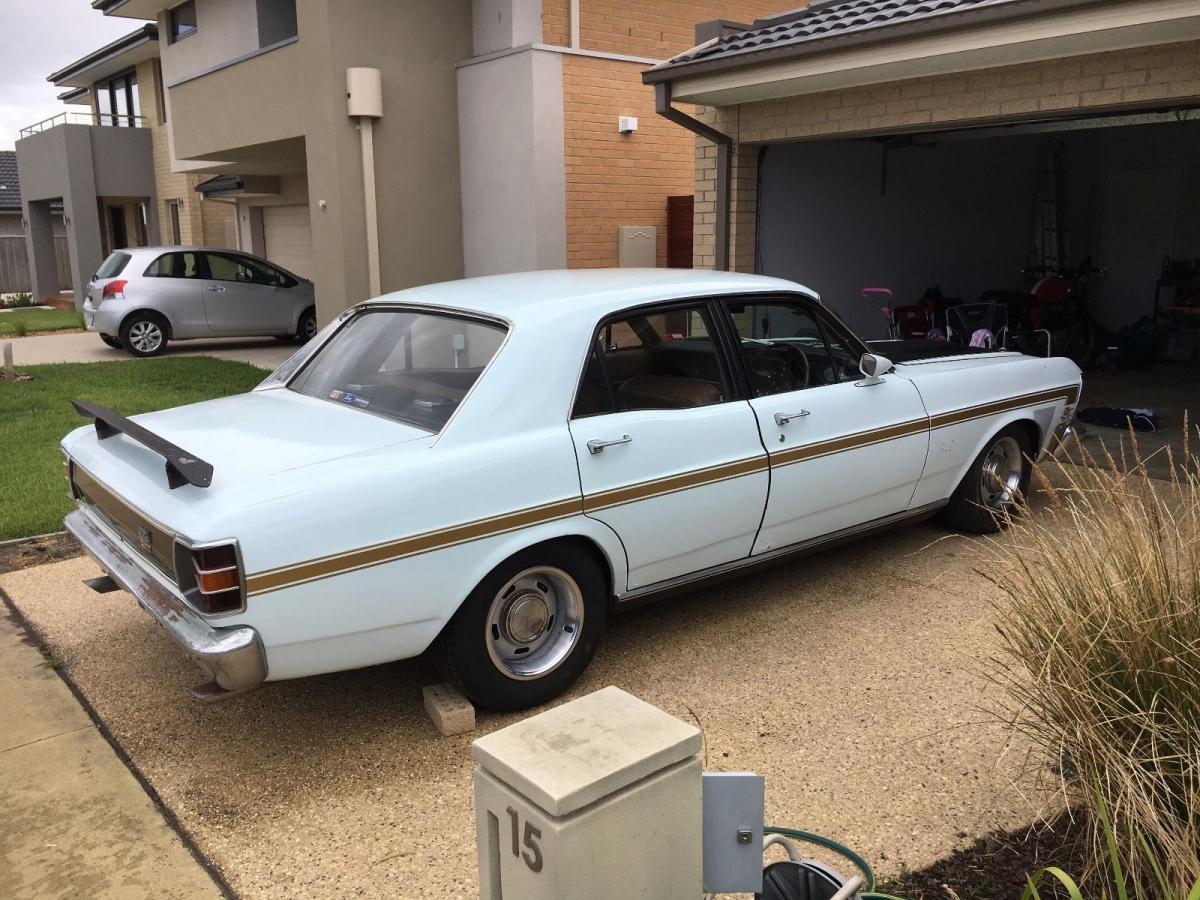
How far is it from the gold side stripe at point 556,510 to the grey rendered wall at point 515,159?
6950mm

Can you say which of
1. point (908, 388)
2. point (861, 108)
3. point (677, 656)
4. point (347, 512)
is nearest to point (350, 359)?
point (347, 512)

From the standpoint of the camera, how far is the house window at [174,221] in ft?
78.7

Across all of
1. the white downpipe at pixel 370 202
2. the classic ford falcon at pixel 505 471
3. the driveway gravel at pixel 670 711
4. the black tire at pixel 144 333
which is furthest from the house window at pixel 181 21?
the classic ford falcon at pixel 505 471

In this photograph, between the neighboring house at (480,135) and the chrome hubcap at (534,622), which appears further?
the neighboring house at (480,135)

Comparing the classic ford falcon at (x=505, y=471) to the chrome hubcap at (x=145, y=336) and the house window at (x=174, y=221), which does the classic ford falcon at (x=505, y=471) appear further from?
the house window at (x=174, y=221)

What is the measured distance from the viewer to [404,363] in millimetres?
4387

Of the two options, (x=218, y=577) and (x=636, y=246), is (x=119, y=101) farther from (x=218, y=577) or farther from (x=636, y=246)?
(x=218, y=577)

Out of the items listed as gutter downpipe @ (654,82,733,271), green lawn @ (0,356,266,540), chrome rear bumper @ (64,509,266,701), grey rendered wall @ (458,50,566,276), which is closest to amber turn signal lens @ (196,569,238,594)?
chrome rear bumper @ (64,509,266,701)

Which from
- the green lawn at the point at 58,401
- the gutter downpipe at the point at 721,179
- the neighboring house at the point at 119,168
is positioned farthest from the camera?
the neighboring house at the point at 119,168

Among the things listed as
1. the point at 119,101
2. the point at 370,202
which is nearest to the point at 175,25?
the point at 119,101

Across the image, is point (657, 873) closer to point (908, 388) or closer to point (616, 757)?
point (616, 757)

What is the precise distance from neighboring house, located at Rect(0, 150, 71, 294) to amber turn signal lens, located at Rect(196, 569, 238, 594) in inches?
1161

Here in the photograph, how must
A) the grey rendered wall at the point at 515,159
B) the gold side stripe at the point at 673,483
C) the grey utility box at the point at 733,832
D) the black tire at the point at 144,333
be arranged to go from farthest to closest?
the black tire at the point at 144,333
the grey rendered wall at the point at 515,159
the gold side stripe at the point at 673,483
the grey utility box at the point at 733,832

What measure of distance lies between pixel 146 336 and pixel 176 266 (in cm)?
115
